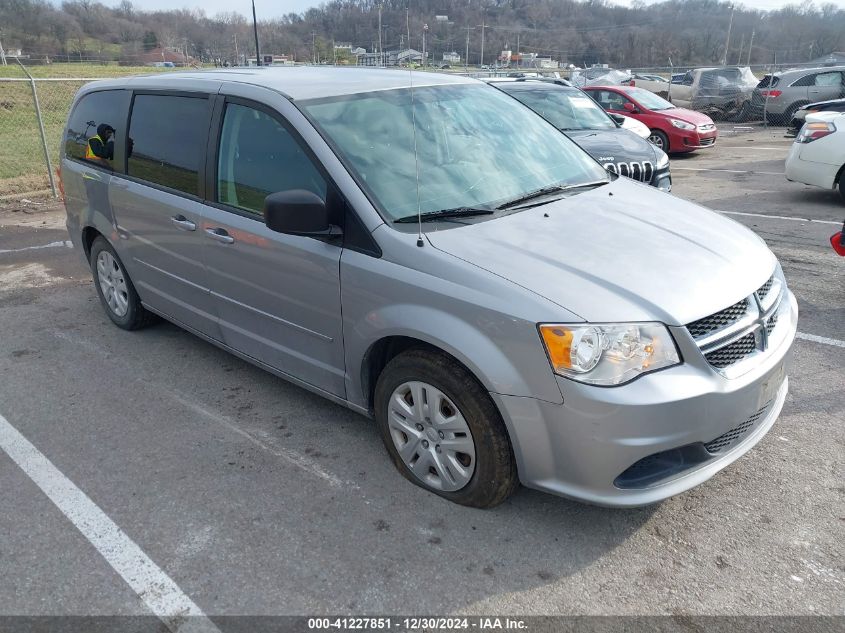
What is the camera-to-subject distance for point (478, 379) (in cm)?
274

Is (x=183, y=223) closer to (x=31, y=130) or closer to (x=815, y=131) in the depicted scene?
(x=815, y=131)

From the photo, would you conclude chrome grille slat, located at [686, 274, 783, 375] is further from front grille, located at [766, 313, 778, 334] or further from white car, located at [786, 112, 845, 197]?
white car, located at [786, 112, 845, 197]

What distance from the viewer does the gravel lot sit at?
2.55 metres

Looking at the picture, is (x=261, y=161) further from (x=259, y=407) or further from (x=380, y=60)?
(x=380, y=60)

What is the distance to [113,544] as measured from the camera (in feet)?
9.43

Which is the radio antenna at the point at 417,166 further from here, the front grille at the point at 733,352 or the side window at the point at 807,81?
the side window at the point at 807,81

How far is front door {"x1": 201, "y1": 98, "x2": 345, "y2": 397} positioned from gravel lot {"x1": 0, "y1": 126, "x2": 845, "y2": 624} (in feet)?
1.49

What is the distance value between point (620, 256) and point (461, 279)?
0.70 metres

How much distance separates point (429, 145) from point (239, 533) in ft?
6.75

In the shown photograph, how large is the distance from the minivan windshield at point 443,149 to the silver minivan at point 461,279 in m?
0.01

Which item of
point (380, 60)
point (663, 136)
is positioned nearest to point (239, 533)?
point (380, 60)

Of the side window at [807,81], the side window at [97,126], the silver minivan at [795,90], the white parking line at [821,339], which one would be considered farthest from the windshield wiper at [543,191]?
the side window at [807,81]

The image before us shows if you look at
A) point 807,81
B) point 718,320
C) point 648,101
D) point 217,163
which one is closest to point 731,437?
point 718,320

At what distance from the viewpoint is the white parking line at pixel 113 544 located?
250 cm
